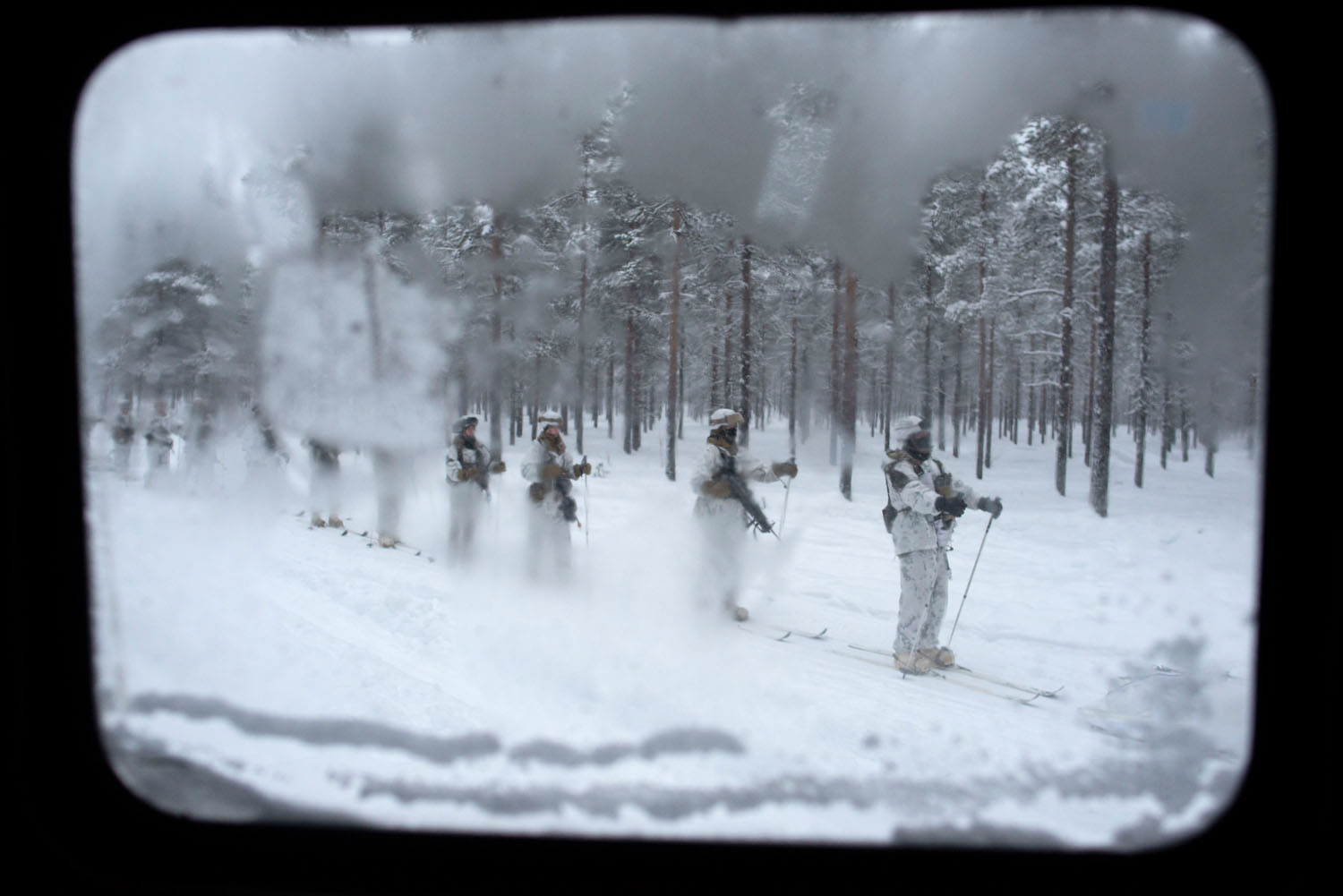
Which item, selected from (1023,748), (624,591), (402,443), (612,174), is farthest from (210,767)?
(612,174)

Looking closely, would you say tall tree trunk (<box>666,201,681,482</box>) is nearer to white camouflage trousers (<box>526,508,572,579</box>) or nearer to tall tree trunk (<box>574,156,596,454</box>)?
tall tree trunk (<box>574,156,596,454</box>)

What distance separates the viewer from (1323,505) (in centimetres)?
164

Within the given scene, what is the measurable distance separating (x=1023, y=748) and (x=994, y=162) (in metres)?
20.1

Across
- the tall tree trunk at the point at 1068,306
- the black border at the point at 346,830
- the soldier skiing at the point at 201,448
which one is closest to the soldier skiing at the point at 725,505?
the black border at the point at 346,830

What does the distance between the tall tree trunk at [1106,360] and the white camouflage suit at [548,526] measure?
12.9 m

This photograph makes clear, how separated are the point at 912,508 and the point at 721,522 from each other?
209 cm

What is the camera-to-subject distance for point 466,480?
30.5 feet

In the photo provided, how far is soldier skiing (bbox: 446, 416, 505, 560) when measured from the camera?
30.4 feet

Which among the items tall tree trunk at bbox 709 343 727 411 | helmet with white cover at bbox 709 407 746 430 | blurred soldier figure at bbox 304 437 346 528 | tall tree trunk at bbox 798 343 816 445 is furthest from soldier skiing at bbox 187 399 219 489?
tall tree trunk at bbox 798 343 816 445

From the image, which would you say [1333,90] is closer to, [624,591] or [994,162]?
[624,591]

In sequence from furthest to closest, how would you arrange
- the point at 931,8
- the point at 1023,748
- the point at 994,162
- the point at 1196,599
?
the point at 994,162 → the point at 1196,599 → the point at 1023,748 → the point at 931,8

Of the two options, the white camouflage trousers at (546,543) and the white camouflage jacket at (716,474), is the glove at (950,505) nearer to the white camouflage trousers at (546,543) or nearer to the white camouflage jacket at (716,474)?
the white camouflage jacket at (716,474)

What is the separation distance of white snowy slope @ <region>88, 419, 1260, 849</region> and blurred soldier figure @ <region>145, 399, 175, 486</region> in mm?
312

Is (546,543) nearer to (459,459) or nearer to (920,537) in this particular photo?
(459,459)
